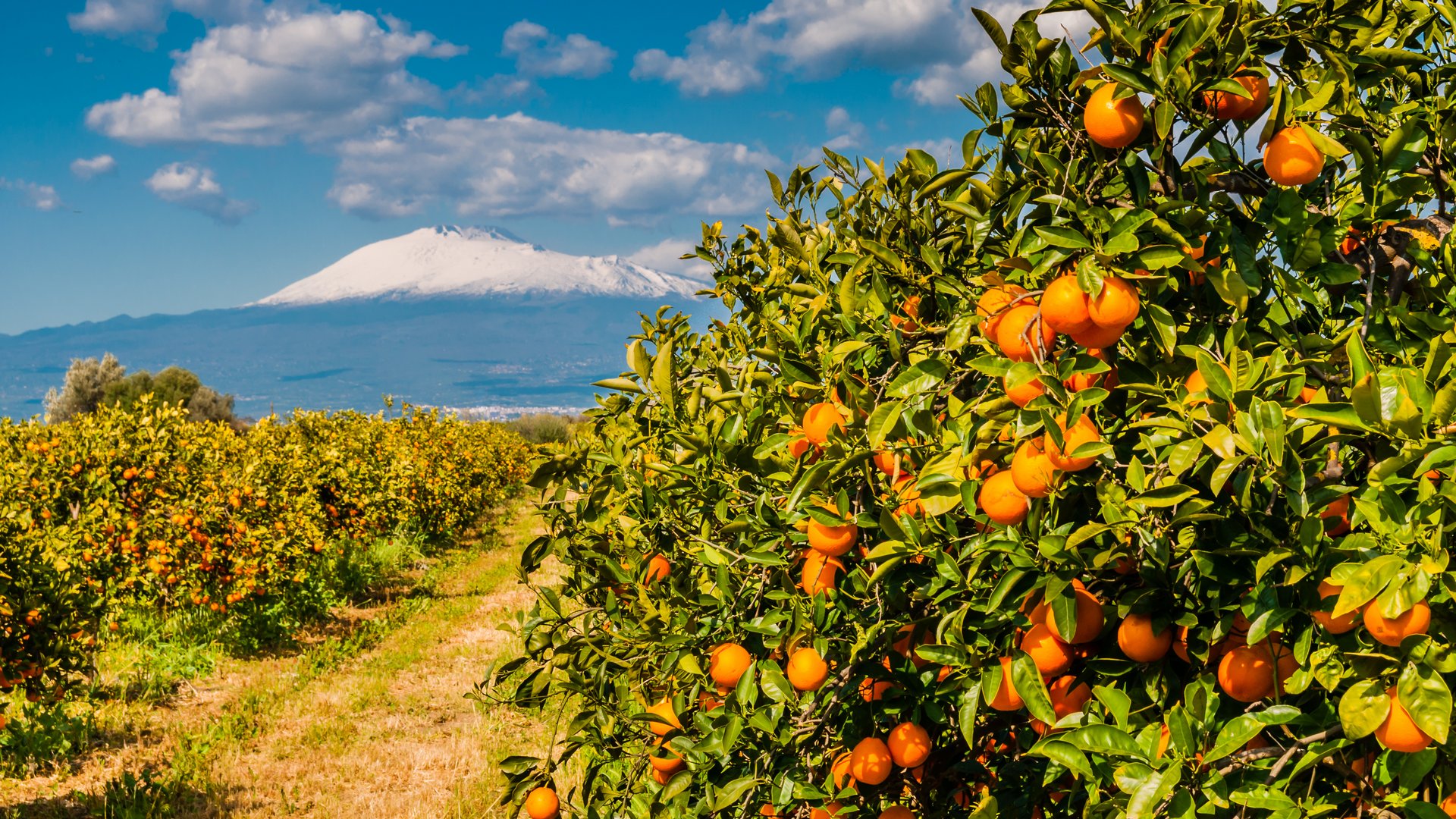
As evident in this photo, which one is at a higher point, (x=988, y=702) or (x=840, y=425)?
(x=840, y=425)

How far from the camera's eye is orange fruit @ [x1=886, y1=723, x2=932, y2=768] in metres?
1.72

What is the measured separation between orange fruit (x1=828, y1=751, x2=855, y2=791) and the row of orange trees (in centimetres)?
380

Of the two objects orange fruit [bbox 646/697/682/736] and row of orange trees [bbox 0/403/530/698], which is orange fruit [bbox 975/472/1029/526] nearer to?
orange fruit [bbox 646/697/682/736]

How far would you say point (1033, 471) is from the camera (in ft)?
3.99

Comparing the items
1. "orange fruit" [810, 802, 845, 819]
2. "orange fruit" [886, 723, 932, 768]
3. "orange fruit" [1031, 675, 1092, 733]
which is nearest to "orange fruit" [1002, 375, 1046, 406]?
"orange fruit" [1031, 675, 1092, 733]

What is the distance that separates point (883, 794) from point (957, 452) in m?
0.86

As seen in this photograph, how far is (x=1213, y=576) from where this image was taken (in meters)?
1.17

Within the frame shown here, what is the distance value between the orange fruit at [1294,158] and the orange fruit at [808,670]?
40.6 inches

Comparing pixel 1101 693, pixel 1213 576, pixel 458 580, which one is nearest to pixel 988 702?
pixel 1101 693

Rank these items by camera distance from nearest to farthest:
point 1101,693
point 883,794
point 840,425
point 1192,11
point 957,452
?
point 1192,11, point 1101,693, point 957,452, point 840,425, point 883,794

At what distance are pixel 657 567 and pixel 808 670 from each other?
77cm

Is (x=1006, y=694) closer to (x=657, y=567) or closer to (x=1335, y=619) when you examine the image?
(x=1335, y=619)

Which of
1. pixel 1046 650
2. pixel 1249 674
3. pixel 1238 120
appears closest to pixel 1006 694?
pixel 1046 650

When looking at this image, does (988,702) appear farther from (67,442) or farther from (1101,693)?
(67,442)
